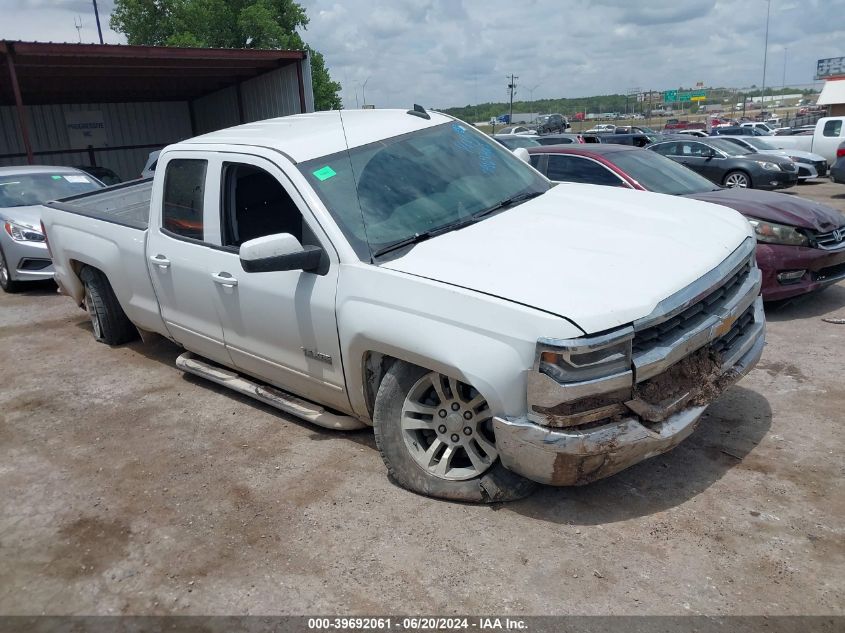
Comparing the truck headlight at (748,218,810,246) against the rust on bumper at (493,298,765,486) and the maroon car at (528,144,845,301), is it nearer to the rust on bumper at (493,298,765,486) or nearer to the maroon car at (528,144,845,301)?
the maroon car at (528,144,845,301)

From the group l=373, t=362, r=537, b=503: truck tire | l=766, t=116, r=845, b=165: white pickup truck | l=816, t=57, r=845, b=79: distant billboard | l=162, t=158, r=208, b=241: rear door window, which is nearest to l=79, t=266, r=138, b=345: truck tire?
l=162, t=158, r=208, b=241: rear door window

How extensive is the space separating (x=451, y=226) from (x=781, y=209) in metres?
3.91

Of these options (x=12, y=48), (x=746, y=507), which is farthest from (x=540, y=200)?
(x=12, y=48)

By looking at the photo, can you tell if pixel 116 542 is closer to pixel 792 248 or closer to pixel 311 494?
pixel 311 494

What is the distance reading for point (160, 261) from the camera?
15.5ft

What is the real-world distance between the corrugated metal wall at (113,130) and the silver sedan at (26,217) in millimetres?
15114

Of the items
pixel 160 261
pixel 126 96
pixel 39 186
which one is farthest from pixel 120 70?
pixel 160 261

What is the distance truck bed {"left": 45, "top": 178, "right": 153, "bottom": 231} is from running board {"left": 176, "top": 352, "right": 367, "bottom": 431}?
1.52 meters

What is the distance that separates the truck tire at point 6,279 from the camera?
8.73 meters

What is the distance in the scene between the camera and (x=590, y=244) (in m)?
3.46

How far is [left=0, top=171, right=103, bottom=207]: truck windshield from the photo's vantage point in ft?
30.3

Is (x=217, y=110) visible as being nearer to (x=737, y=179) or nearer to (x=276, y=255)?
(x=737, y=179)

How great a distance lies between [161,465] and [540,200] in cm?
286

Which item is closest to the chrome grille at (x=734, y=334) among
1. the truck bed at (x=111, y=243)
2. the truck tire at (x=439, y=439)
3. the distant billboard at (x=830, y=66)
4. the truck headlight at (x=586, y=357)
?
the truck headlight at (x=586, y=357)
